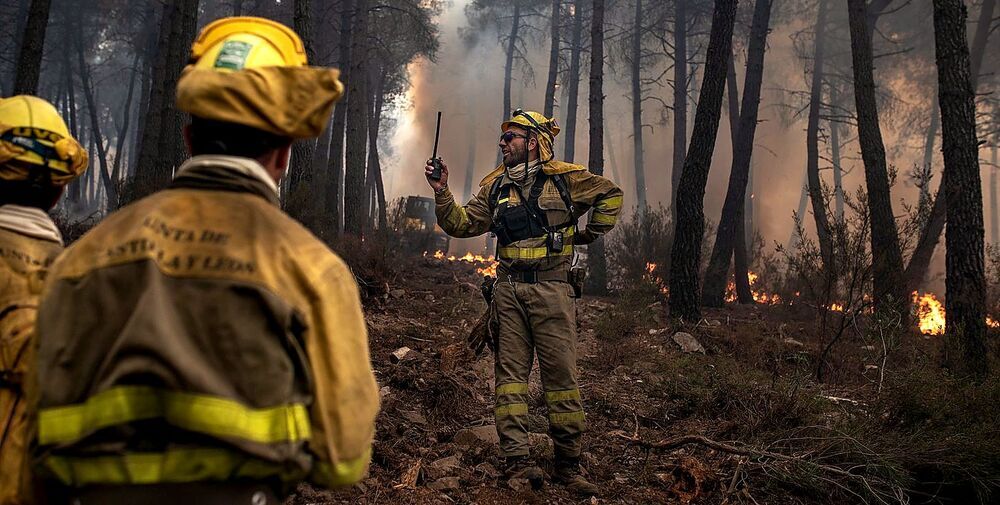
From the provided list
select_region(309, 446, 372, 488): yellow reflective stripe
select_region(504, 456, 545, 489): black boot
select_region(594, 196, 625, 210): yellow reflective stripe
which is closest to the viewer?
select_region(309, 446, 372, 488): yellow reflective stripe

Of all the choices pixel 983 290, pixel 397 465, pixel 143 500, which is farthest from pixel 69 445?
pixel 983 290

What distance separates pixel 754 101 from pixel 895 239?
14.7 ft

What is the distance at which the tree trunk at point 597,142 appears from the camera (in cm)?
1245

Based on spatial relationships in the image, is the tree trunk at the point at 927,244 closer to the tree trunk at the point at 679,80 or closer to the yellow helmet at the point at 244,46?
the yellow helmet at the point at 244,46

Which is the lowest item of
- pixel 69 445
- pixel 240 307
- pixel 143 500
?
pixel 143 500

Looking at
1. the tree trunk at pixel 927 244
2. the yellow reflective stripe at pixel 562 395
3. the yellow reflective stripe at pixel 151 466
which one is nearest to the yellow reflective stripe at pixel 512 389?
the yellow reflective stripe at pixel 562 395

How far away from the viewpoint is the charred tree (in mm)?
6070

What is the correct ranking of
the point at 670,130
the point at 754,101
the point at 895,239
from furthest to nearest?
the point at 670,130, the point at 754,101, the point at 895,239

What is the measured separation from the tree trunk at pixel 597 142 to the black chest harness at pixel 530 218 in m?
7.91

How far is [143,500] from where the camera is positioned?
4.06ft

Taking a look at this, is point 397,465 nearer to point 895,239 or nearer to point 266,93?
point 266,93

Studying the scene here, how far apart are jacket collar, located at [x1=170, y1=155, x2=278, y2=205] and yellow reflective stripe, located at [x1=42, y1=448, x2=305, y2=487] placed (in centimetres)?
56

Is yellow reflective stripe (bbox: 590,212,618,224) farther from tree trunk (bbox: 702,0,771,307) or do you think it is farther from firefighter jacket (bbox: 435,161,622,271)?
tree trunk (bbox: 702,0,771,307)

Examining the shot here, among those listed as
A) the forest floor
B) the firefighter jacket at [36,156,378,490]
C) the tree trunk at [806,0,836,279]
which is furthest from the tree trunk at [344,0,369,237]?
the firefighter jacket at [36,156,378,490]
